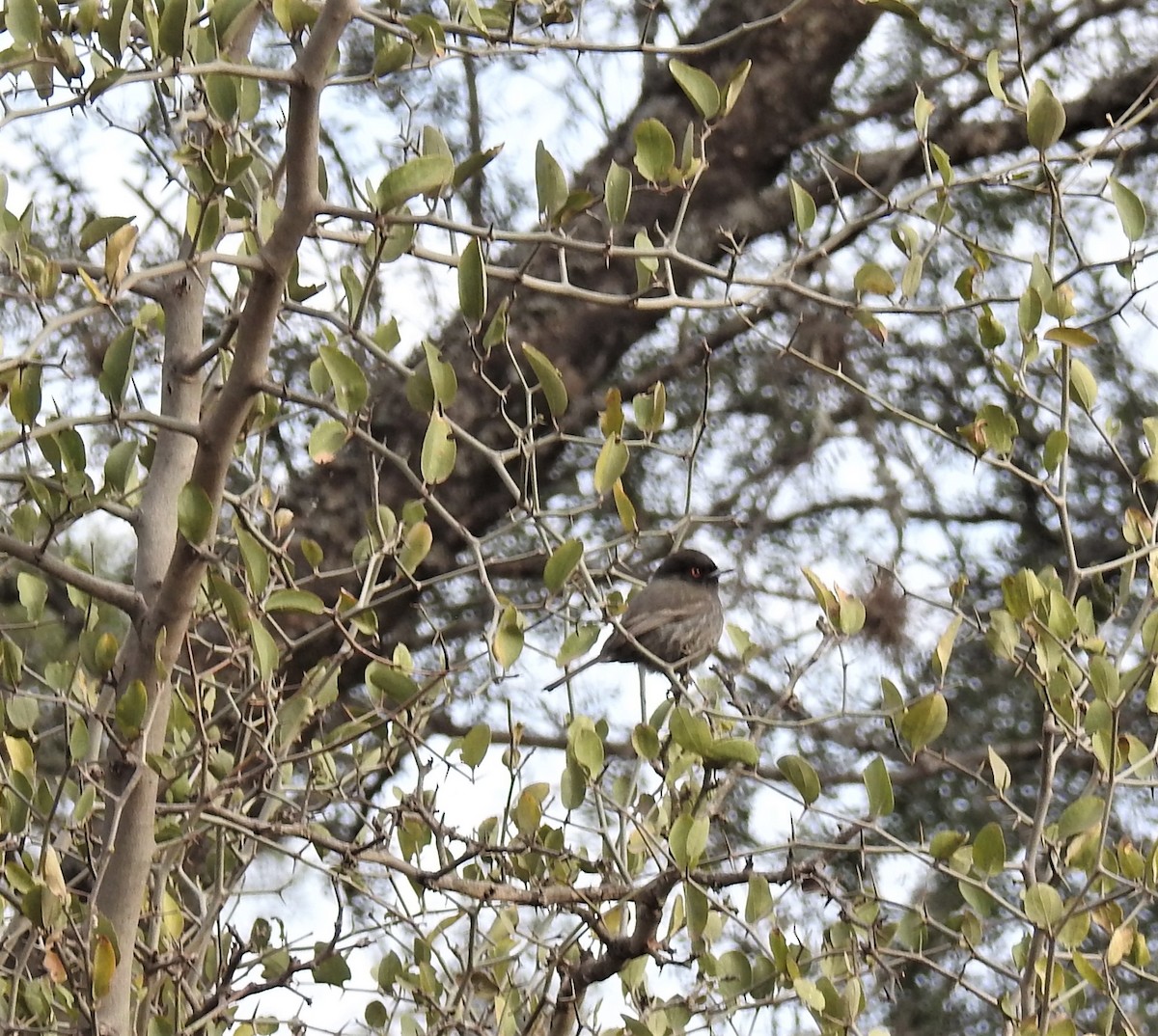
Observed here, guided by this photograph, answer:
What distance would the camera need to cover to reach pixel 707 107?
2584mm

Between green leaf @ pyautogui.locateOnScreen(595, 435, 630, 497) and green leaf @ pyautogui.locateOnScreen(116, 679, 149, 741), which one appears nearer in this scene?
green leaf @ pyautogui.locateOnScreen(116, 679, 149, 741)

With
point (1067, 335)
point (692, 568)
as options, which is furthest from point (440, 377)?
point (692, 568)

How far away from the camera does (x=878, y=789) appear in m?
2.34

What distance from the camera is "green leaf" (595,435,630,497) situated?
99.7 inches

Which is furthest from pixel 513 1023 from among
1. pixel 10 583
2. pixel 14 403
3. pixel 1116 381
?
pixel 1116 381

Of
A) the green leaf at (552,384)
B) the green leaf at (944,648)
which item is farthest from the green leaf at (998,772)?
the green leaf at (552,384)

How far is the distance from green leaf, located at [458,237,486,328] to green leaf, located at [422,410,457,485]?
0.58 ft

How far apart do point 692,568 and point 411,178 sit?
3206mm

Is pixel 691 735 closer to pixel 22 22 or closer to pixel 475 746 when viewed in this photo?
pixel 475 746

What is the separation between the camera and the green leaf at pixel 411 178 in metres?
2.25

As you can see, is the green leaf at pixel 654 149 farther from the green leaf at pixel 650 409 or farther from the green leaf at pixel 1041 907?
the green leaf at pixel 1041 907

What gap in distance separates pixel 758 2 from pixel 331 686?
12.8 feet

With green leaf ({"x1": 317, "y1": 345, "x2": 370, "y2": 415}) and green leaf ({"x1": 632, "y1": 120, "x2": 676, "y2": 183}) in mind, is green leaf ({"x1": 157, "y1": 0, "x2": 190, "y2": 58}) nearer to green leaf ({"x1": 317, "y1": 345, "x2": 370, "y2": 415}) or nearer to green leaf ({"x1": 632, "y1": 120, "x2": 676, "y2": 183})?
green leaf ({"x1": 317, "y1": 345, "x2": 370, "y2": 415})

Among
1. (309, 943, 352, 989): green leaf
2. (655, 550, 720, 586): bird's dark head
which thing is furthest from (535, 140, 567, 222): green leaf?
(655, 550, 720, 586): bird's dark head
